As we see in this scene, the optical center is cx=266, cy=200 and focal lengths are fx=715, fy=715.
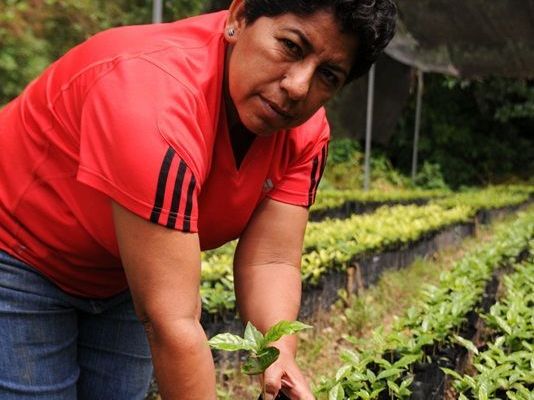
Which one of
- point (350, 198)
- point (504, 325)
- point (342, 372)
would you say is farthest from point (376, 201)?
point (342, 372)

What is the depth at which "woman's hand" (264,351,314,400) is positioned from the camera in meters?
1.59

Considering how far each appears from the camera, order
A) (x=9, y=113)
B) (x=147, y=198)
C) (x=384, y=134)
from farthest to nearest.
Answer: (x=384, y=134) → (x=9, y=113) → (x=147, y=198)

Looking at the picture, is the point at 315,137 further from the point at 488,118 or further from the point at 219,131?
the point at 488,118

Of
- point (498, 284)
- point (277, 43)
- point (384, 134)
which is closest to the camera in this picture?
point (277, 43)

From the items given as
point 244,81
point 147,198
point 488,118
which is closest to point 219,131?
point 244,81

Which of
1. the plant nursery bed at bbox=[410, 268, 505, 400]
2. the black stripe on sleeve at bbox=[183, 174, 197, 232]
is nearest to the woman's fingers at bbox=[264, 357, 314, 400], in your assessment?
the black stripe on sleeve at bbox=[183, 174, 197, 232]

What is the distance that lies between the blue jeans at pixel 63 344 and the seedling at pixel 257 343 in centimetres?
50

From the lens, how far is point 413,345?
2566 mm

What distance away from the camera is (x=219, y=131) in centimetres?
145

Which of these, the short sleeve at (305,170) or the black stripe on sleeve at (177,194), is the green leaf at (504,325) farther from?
the black stripe on sleeve at (177,194)

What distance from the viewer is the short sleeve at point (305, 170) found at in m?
1.69

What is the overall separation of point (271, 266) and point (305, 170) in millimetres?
251

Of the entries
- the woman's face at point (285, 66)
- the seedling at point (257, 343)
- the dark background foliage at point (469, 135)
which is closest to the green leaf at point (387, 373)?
the seedling at point (257, 343)

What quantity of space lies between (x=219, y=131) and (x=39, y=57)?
8.79 meters
